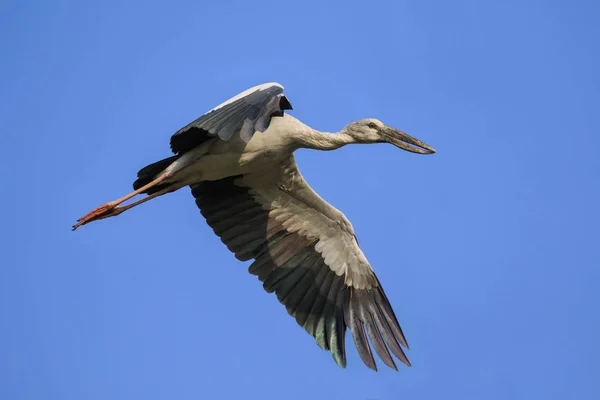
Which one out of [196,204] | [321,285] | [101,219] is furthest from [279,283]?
[101,219]

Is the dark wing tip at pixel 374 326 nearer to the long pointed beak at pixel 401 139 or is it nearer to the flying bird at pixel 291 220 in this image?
the flying bird at pixel 291 220

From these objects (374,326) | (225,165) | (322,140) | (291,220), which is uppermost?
(322,140)

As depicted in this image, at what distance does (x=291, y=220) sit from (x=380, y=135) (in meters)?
1.71

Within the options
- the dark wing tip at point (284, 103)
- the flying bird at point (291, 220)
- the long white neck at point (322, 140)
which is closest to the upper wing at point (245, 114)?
the dark wing tip at point (284, 103)

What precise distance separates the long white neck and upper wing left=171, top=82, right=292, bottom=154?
85 cm

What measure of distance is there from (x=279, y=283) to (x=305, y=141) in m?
2.09

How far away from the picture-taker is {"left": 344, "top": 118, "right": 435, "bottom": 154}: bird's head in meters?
12.6

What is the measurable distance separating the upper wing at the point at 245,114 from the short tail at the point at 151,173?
1.69 feet

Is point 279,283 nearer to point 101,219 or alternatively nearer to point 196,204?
point 196,204

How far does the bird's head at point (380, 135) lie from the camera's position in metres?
12.6

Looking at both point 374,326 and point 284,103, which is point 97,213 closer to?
point 284,103

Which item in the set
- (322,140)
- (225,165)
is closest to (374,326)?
(322,140)

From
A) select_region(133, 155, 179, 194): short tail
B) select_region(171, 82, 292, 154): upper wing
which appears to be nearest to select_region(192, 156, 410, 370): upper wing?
select_region(133, 155, 179, 194): short tail

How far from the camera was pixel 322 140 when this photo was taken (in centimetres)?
1239
